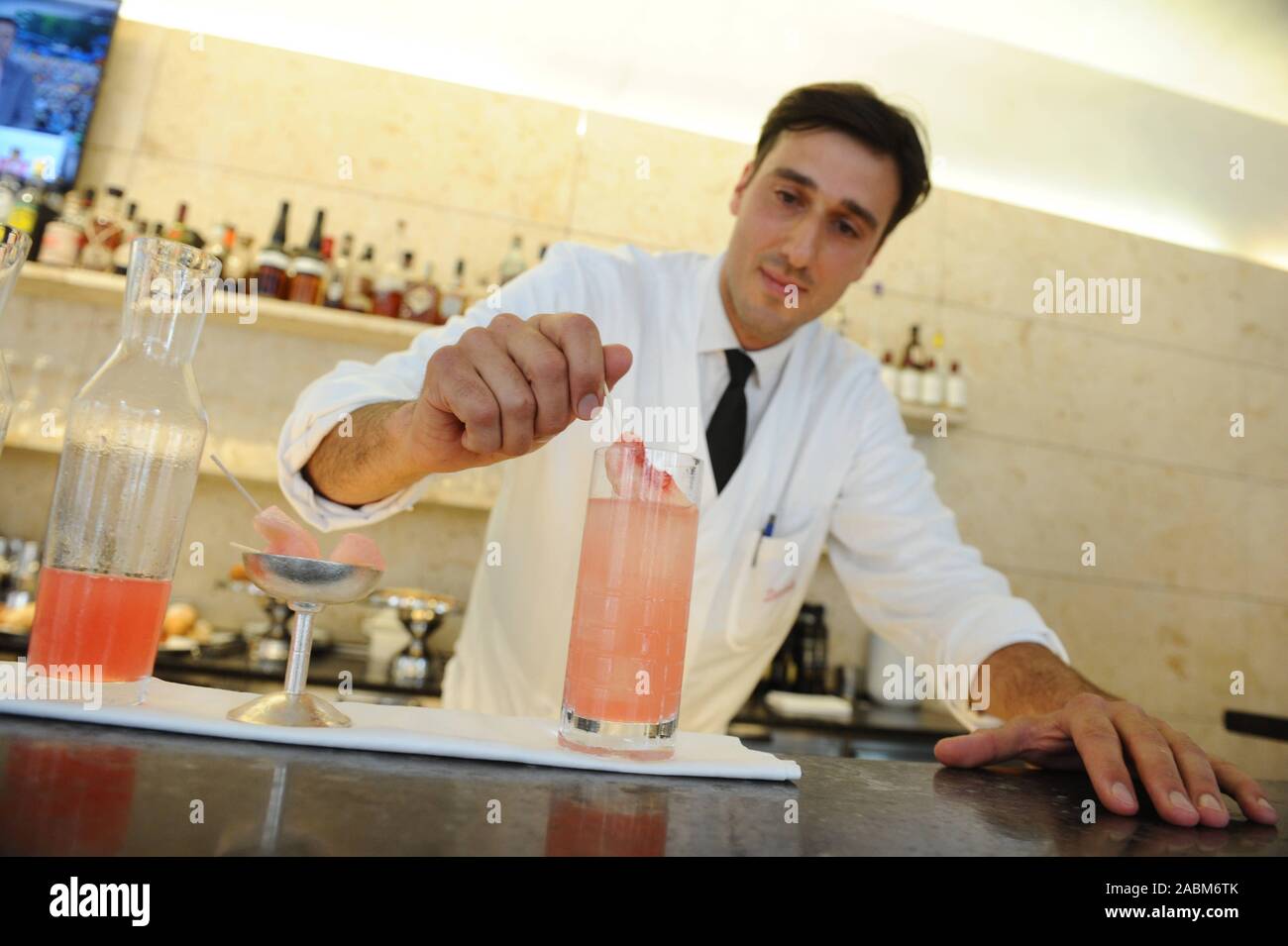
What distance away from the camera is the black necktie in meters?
1.62

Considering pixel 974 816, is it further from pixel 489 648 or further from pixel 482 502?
pixel 482 502

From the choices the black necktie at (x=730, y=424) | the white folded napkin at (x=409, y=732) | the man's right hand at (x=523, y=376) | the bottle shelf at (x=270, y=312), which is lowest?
the white folded napkin at (x=409, y=732)

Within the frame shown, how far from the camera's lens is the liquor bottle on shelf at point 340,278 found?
2.69 m

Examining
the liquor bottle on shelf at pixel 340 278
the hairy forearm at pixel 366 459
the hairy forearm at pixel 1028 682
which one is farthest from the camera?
the liquor bottle on shelf at pixel 340 278

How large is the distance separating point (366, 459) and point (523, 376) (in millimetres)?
339

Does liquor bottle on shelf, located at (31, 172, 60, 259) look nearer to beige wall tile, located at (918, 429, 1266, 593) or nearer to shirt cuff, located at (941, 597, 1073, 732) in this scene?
shirt cuff, located at (941, 597, 1073, 732)

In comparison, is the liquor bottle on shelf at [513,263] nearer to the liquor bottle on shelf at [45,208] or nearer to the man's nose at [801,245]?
the liquor bottle on shelf at [45,208]

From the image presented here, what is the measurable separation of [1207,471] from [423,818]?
3.95 metres

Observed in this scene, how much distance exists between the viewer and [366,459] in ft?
3.34

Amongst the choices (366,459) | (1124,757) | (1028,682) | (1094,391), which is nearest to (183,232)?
(366,459)

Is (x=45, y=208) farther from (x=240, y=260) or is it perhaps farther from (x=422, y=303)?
(x=422, y=303)

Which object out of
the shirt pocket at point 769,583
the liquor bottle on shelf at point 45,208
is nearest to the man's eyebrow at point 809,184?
the shirt pocket at point 769,583

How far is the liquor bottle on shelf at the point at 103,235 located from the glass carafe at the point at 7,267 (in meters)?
2.15

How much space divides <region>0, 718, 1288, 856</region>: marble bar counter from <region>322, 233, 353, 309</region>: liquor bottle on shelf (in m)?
2.27
